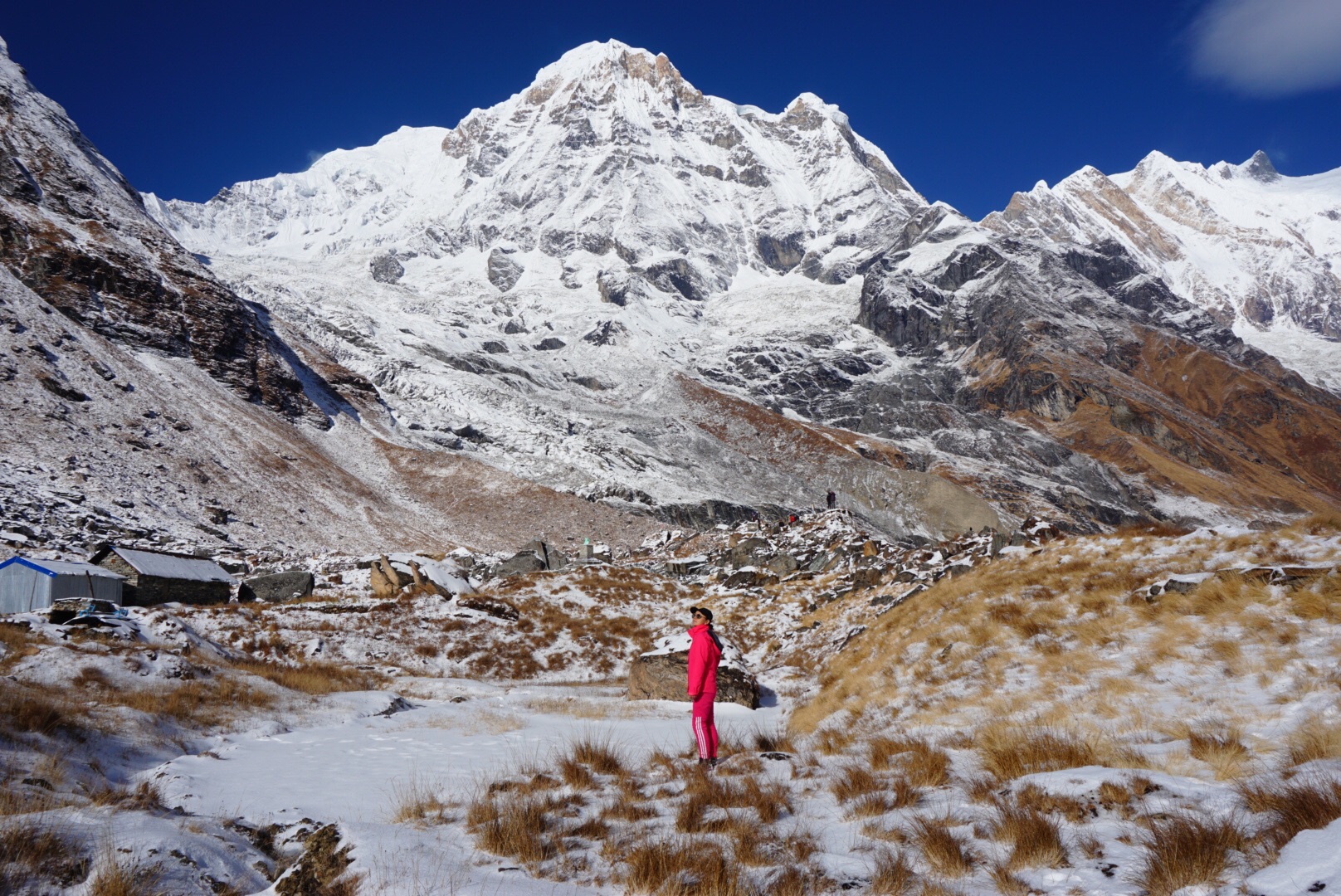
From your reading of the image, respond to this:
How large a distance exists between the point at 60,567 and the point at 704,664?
74.0 feet

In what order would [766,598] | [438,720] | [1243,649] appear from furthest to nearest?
[766,598] < [438,720] < [1243,649]

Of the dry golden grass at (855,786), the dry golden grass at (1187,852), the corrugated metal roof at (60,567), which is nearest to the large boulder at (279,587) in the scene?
the corrugated metal roof at (60,567)

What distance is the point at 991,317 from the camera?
515ft

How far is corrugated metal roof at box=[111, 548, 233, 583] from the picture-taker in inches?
909

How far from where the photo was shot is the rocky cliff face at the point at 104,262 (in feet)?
208

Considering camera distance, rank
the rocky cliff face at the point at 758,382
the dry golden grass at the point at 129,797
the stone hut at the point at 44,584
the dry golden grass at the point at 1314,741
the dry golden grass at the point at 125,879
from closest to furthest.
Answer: the dry golden grass at the point at 125,879
the dry golden grass at the point at 1314,741
the dry golden grass at the point at 129,797
the stone hut at the point at 44,584
the rocky cliff face at the point at 758,382

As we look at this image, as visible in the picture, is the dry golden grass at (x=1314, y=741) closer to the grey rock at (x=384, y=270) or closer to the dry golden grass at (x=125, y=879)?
the dry golden grass at (x=125, y=879)

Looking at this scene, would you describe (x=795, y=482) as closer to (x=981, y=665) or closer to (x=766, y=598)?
(x=766, y=598)

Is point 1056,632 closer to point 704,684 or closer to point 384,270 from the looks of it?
point 704,684

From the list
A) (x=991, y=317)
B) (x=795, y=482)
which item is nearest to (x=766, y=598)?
(x=795, y=482)

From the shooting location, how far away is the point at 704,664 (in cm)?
914

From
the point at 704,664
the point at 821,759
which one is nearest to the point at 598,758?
the point at 704,664

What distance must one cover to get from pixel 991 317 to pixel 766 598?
154 m

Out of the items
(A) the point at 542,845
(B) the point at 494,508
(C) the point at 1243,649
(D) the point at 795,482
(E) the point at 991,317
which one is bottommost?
(A) the point at 542,845
